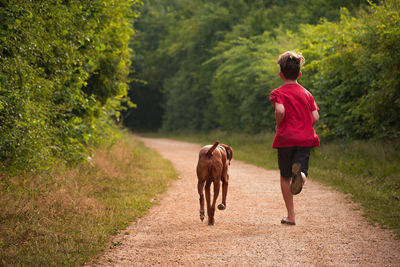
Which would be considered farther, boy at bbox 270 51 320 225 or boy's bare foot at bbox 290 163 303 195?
boy at bbox 270 51 320 225

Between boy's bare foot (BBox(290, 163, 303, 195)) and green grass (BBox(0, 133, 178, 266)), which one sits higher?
boy's bare foot (BBox(290, 163, 303, 195))

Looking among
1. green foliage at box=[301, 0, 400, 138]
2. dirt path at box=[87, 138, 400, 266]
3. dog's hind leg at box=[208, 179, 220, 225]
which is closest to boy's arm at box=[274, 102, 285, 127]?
dog's hind leg at box=[208, 179, 220, 225]

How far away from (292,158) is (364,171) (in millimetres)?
5709

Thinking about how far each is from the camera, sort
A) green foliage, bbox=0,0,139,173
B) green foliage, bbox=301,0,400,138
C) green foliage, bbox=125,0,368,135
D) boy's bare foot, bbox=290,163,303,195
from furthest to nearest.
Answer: green foliage, bbox=125,0,368,135, green foliage, bbox=301,0,400,138, green foliage, bbox=0,0,139,173, boy's bare foot, bbox=290,163,303,195

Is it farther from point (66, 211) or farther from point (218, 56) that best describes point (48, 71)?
point (218, 56)

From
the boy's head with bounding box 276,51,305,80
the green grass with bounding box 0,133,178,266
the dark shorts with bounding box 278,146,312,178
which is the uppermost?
the boy's head with bounding box 276,51,305,80

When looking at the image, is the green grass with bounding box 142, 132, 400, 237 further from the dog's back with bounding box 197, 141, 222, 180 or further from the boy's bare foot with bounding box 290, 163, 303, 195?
the dog's back with bounding box 197, 141, 222, 180

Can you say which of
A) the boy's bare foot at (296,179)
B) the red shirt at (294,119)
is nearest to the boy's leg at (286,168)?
the red shirt at (294,119)

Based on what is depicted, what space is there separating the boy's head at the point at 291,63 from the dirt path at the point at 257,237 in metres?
1.89

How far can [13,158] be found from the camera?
607 centimetres

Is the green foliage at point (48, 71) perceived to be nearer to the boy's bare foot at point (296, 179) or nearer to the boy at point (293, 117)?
the boy at point (293, 117)

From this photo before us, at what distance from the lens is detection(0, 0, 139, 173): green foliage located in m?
5.81

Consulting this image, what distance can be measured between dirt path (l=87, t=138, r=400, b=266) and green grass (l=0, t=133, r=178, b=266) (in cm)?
29

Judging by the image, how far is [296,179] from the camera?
4898 mm
